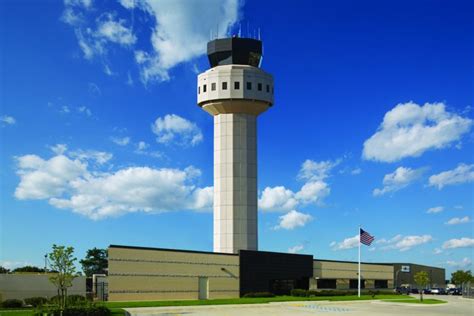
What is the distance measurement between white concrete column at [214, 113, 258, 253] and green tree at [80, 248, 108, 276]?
5435 centimetres

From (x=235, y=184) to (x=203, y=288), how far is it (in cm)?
1279

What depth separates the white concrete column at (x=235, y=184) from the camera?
64.4 meters

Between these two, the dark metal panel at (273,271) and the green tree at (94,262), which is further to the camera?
the green tree at (94,262)

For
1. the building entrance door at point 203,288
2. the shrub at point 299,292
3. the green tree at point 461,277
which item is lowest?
the green tree at point 461,277

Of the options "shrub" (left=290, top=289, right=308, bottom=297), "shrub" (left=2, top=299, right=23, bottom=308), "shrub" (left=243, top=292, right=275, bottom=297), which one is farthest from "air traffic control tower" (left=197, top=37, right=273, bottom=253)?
"shrub" (left=2, top=299, right=23, bottom=308)

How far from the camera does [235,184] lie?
64750 mm

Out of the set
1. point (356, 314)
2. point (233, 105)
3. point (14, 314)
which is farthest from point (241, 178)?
point (14, 314)

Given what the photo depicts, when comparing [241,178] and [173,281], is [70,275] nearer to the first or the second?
[173,281]

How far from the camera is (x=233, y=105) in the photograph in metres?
65.1

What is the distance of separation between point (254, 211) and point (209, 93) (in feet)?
43.8

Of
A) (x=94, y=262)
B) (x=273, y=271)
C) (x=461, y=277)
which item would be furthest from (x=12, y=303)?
(x=461, y=277)

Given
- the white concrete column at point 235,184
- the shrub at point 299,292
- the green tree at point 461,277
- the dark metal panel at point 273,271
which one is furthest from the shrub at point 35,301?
the green tree at point 461,277

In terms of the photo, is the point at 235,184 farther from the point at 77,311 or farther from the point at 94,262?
the point at 94,262

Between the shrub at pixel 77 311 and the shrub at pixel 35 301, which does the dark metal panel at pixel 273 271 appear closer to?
the shrub at pixel 35 301
